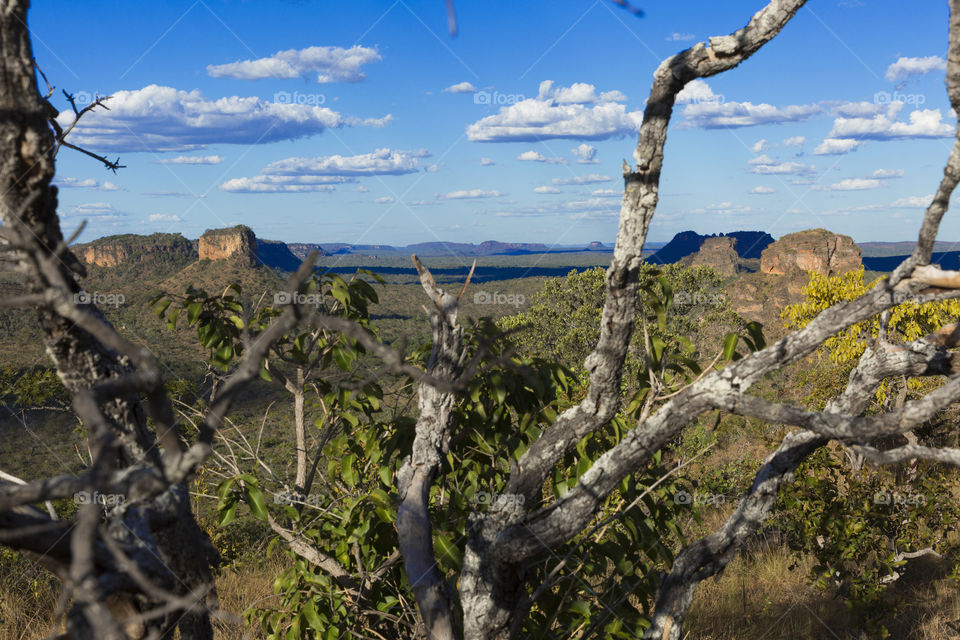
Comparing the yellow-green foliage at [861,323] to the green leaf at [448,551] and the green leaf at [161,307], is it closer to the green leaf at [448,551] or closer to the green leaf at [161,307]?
the green leaf at [448,551]

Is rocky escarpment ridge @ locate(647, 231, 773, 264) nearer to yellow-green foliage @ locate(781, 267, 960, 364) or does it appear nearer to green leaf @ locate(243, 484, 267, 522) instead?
yellow-green foliage @ locate(781, 267, 960, 364)

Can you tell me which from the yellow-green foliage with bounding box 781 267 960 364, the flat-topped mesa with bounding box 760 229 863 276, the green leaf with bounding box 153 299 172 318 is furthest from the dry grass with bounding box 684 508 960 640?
the flat-topped mesa with bounding box 760 229 863 276

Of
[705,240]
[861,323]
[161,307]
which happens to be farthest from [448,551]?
[705,240]

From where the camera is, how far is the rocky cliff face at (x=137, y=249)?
6862cm

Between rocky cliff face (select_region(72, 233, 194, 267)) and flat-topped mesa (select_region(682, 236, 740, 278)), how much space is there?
8119 centimetres

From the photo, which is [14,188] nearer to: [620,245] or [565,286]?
[620,245]

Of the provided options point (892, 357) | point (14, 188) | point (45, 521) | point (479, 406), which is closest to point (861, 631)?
point (892, 357)

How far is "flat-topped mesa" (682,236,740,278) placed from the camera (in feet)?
374

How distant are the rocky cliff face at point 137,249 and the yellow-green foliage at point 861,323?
6863cm

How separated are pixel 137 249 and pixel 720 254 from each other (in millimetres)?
94656

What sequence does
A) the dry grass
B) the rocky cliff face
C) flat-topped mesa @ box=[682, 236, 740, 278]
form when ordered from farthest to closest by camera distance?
flat-topped mesa @ box=[682, 236, 740, 278]
the rocky cliff face
the dry grass

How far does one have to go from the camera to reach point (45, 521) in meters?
1.56

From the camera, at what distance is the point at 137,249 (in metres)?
69.6

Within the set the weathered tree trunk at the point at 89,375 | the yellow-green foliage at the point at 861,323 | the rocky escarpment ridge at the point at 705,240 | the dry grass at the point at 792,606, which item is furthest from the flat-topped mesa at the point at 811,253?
the weathered tree trunk at the point at 89,375
